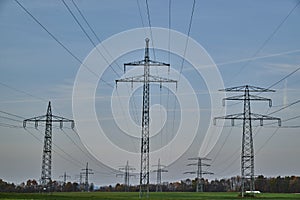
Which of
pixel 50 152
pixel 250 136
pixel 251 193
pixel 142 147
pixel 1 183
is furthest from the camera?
pixel 1 183

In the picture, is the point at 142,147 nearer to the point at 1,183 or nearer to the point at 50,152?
the point at 50,152

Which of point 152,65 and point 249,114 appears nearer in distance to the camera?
point 152,65

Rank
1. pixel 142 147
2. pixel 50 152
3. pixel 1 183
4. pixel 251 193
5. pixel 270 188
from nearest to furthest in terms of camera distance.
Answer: pixel 142 147
pixel 50 152
pixel 251 193
pixel 1 183
pixel 270 188

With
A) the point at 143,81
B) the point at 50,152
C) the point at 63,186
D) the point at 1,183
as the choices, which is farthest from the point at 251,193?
the point at 63,186

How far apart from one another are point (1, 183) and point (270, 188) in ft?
266

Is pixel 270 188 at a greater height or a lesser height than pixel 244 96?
lesser

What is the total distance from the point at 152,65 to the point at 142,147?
313 inches

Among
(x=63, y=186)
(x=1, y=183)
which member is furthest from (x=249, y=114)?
(x=63, y=186)

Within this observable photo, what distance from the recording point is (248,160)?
80.9 m

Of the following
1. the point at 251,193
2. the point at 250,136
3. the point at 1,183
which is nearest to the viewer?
the point at 250,136

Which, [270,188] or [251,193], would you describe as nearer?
[251,193]

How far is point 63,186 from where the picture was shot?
192 metres

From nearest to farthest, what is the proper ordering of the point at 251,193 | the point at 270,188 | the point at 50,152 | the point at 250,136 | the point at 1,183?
1. the point at 50,152
2. the point at 250,136
3. the point at 251,193
4. the point at 1,183
5. the point at 270,188

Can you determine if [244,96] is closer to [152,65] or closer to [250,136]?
[250,136]
